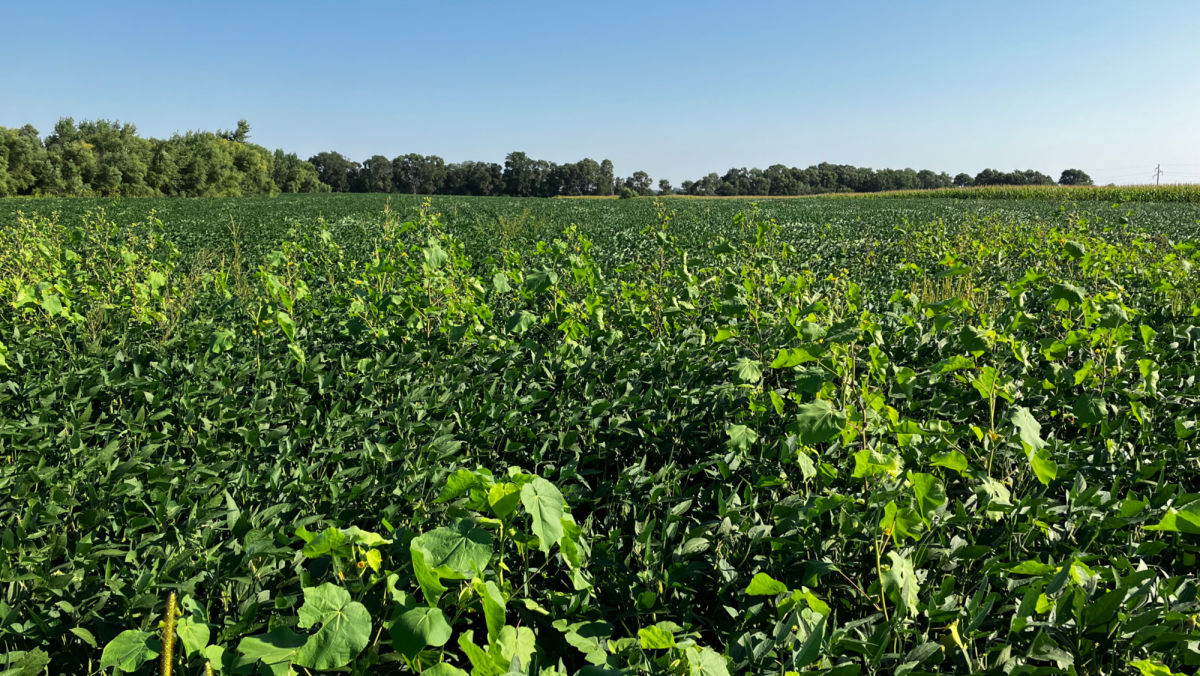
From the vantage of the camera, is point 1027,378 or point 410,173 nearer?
point 1027,378

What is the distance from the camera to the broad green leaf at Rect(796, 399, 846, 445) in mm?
1859

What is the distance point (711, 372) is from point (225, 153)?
7383 centimetres

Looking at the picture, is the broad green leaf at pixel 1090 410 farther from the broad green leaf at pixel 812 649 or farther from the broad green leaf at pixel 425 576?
the broad green leaf at pixel 425 576

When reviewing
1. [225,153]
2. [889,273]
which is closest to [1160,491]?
[889,273]

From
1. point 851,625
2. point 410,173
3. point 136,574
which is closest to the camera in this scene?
point 851,625

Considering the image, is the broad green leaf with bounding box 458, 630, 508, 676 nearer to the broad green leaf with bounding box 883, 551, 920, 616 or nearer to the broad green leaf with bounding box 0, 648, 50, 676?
the broad green leaf with bounding box 883, 551, 920, 616

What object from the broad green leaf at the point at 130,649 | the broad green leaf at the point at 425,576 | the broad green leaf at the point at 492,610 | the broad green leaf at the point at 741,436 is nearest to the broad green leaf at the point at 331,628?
the broad green leaf at the point at 425,576

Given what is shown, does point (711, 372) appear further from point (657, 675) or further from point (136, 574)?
point (136, 574)

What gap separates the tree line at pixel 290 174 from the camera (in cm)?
4831

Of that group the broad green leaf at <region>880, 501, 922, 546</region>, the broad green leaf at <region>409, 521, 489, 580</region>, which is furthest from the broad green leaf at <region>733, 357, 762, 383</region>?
the broad green leaf at <region>409, 521, 489, 580</region>

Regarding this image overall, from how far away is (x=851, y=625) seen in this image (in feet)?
5.24

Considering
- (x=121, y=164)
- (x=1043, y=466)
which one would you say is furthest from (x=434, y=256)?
(x=121, y=164)

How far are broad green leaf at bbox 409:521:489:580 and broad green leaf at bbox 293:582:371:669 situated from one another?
0.17 metres

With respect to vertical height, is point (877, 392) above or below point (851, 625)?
above
